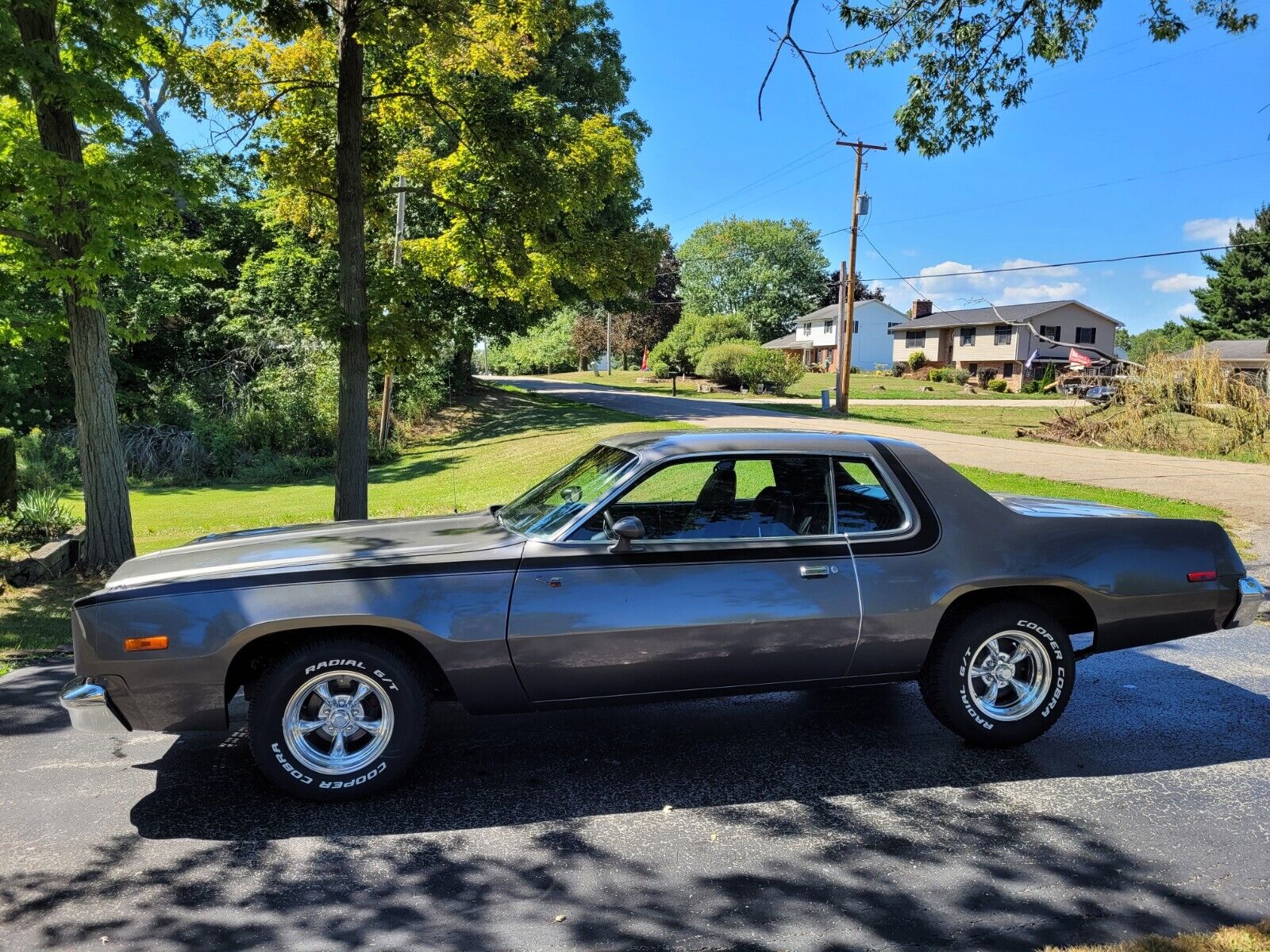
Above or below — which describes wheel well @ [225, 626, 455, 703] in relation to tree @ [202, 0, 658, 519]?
below

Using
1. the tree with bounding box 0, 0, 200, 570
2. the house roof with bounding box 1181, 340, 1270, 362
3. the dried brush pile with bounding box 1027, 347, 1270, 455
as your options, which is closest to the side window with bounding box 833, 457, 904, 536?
the tree with bounding box 0, 0, 200, 570

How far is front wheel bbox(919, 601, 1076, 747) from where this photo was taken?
4.52 metres

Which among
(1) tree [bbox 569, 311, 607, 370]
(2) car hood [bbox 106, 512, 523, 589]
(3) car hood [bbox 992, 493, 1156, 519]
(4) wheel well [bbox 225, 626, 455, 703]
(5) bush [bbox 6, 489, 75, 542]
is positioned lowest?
(5) bush [bbox 6, 489, 75, 542]

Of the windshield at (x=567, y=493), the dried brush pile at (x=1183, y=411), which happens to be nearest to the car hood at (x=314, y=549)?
the windshield at (x=567, y=493)

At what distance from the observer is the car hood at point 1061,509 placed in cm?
488

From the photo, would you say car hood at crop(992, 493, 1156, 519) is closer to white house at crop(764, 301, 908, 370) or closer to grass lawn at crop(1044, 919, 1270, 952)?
grass lawn at crop(1044, 919, 1270, 952)

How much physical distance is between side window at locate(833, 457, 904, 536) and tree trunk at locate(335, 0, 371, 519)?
6497 millimetres

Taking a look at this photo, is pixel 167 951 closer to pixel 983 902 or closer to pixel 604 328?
pixel 983 902

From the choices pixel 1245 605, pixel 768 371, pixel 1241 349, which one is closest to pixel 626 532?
pixel 1245 605

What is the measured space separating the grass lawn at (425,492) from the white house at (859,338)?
53.4m

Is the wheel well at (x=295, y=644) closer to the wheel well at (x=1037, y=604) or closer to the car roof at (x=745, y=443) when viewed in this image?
the car roof at (x=745, y=443)

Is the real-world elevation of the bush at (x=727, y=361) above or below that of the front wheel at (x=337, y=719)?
above

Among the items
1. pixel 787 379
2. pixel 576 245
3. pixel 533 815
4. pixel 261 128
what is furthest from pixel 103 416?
pixel 787 379

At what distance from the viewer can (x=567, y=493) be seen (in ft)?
15.3
